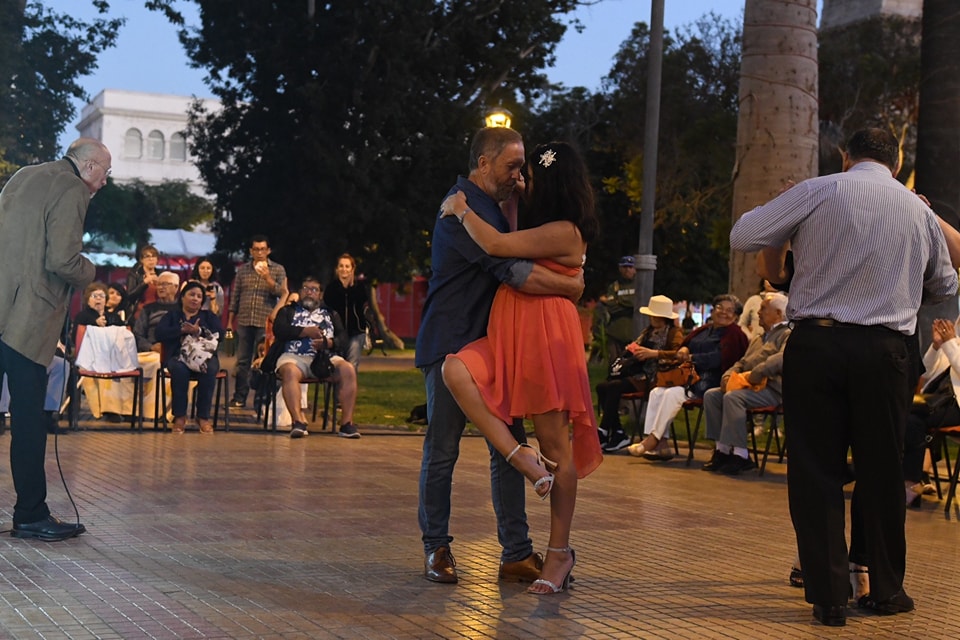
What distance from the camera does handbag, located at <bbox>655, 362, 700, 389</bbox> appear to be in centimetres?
1334

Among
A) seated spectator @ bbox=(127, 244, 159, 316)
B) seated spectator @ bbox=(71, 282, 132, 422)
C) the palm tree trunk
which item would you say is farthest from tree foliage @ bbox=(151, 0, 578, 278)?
the palm tree trunk

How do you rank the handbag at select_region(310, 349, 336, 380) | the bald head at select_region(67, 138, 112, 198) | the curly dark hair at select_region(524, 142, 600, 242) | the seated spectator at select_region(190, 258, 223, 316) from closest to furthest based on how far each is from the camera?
1. the curly dark hair at select_region(524, 142, 600, 242)
2. the bald head at select_region(67, 138, 112, 198)
3. the handbag at select_region(310, 349, 336, 380)
4. the seated spectator at select_region(190, 258, 223, 316)

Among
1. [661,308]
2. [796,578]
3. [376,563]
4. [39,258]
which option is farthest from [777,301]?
[39,258]

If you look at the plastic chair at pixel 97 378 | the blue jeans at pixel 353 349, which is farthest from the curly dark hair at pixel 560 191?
the blue jeans at pixel 353 349

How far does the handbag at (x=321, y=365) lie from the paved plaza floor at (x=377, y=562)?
9.72ft

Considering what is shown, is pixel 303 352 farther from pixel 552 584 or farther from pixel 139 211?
pixel 139 211

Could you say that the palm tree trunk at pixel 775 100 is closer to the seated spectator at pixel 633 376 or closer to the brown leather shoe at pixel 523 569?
the seated spectator at pixel 633 376

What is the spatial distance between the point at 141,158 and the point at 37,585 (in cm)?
10559

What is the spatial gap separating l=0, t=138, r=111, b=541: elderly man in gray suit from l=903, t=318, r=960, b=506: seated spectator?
6.03 meters

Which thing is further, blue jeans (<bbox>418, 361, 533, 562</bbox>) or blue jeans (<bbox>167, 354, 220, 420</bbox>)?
blue jeans (<bbox>167, 354, 220, 420</bbox>)

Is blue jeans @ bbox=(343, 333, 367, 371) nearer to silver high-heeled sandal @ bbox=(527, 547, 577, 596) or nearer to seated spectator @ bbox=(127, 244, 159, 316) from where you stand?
seated spectator @ bbox=(127, 244, 159, 316)

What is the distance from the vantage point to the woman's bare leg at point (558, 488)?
6.61 metres

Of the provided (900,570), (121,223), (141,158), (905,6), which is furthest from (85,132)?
(900,570)

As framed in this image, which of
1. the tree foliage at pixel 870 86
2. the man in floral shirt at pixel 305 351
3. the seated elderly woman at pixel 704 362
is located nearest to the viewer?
the seated elderly woman at pixel 704 362
